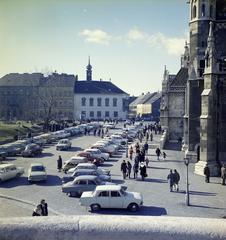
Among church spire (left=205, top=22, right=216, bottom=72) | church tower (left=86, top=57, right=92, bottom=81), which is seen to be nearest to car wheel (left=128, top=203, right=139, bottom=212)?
church spire (left=205, top=22, right=216, bottom=72)

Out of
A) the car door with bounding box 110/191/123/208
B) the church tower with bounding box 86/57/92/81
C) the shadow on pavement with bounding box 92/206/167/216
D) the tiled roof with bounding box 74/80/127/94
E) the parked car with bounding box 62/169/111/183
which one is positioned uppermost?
the church tower with bounding box 86/57/92/81

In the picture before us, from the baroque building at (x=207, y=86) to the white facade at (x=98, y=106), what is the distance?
2991 inches

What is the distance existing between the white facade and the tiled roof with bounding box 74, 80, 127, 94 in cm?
116

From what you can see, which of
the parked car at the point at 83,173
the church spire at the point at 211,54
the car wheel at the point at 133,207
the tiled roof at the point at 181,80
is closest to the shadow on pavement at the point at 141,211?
the car wheel at the point at 133,207

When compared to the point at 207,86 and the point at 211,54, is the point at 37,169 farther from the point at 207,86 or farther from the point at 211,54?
the point at 211,54

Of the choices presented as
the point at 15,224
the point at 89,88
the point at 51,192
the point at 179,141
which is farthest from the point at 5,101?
the point at 15,224

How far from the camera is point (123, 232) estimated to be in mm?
6934

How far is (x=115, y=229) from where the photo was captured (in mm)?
6953

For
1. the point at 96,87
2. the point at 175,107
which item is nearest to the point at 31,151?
the point at 175,107

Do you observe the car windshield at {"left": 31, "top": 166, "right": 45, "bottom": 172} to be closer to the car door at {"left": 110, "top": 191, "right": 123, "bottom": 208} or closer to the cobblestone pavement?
the cobblestone pavement

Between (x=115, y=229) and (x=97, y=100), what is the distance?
10567 centimetres

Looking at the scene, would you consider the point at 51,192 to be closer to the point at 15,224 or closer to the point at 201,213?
the point at 201,213

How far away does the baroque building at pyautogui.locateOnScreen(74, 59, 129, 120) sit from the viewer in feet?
365

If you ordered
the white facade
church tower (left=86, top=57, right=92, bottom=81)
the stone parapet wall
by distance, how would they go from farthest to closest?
1. church tower (left=86, top=57, right=92, bottom=81)
2. the white facade
3. the stone parapet wall
